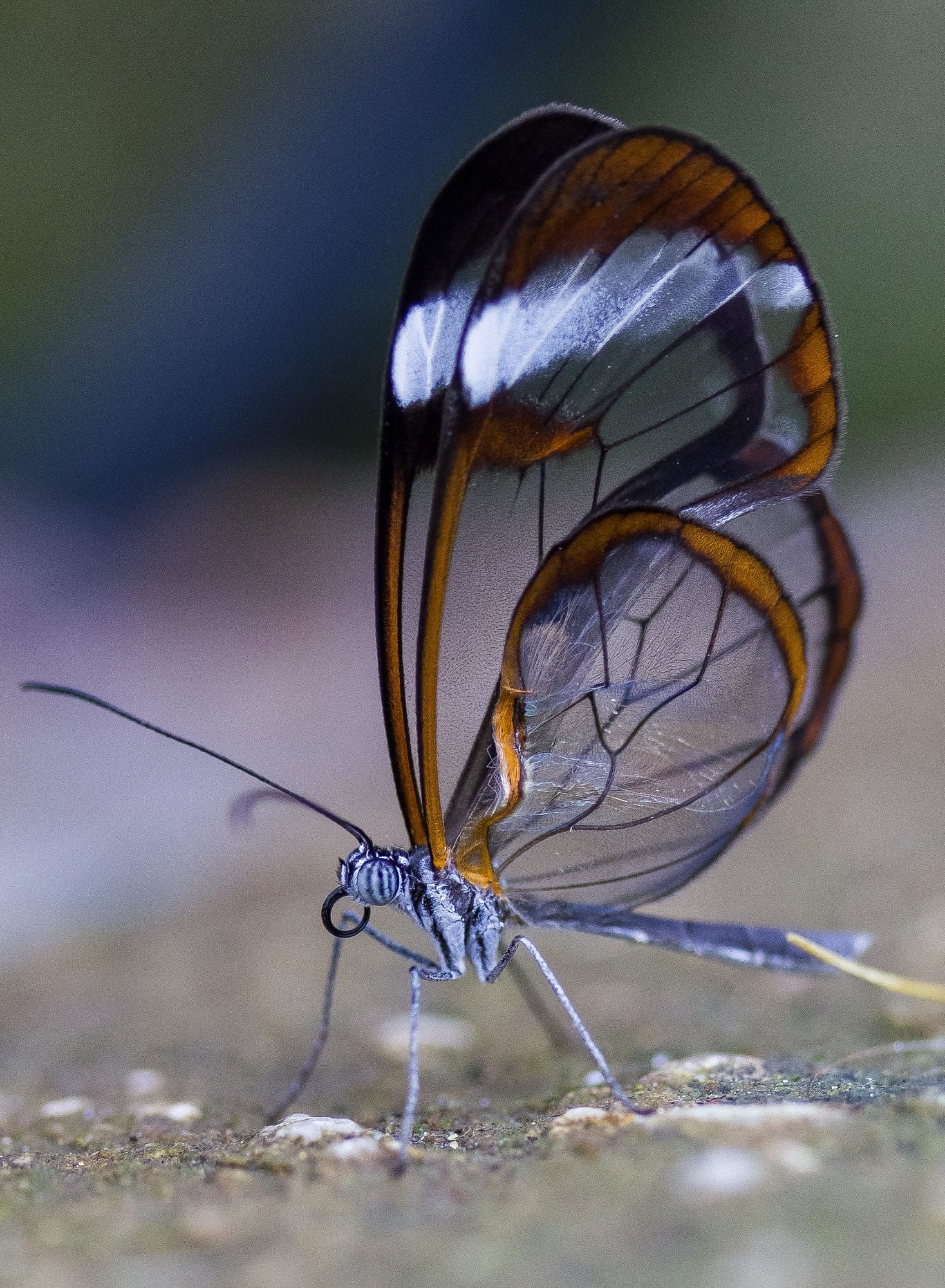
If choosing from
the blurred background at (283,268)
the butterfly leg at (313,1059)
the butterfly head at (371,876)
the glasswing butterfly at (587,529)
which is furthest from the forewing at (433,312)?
the blurred background at (283,268)

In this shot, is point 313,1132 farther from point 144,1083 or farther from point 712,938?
point 712,938

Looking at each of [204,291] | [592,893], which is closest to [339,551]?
[204,291]

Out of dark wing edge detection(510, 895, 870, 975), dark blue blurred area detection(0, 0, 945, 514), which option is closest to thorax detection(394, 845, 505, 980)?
dark wing edge detection(510, 895, 870, 975)

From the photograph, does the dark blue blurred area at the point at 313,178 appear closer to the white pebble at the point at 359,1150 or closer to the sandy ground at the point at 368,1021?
the sandy ground at the point at 368,1021

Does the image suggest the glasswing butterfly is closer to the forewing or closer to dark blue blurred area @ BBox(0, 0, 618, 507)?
the forewing

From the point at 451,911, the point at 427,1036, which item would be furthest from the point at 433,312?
the point at 427,1036

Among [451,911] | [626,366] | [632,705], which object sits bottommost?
[451,911]
